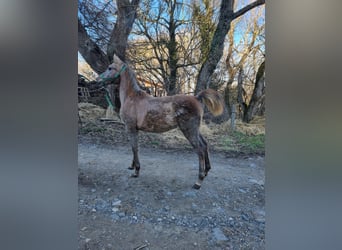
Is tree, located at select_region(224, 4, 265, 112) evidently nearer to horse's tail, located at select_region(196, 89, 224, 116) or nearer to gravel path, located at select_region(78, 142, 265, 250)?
horse's tail, located at select_region(196, 89, 224, 116)

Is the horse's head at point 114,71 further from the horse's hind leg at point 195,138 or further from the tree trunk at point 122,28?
the horse's hind leg at point 195,138

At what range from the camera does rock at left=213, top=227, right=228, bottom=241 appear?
1508mm

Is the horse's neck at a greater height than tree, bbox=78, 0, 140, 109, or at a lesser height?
lesser

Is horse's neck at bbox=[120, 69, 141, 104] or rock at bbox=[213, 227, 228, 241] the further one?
horse's neck at bbox=[120, 69, 141, 104]

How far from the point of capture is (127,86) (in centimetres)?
167

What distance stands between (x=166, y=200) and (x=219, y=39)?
112cm

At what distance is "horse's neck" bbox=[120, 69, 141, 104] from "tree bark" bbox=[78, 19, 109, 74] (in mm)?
148

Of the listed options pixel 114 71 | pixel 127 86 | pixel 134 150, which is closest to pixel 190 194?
pixel 134 150

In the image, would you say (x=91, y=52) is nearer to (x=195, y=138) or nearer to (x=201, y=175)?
(x=195, y=138)

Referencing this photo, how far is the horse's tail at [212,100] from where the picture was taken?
160 centimetres

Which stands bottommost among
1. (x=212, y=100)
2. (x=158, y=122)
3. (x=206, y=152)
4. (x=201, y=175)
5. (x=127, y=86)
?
(x=201, y=175)

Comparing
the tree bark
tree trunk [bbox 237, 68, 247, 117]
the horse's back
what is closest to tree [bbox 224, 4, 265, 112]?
tree trunk [bbox 237, 68, 247, 117]
